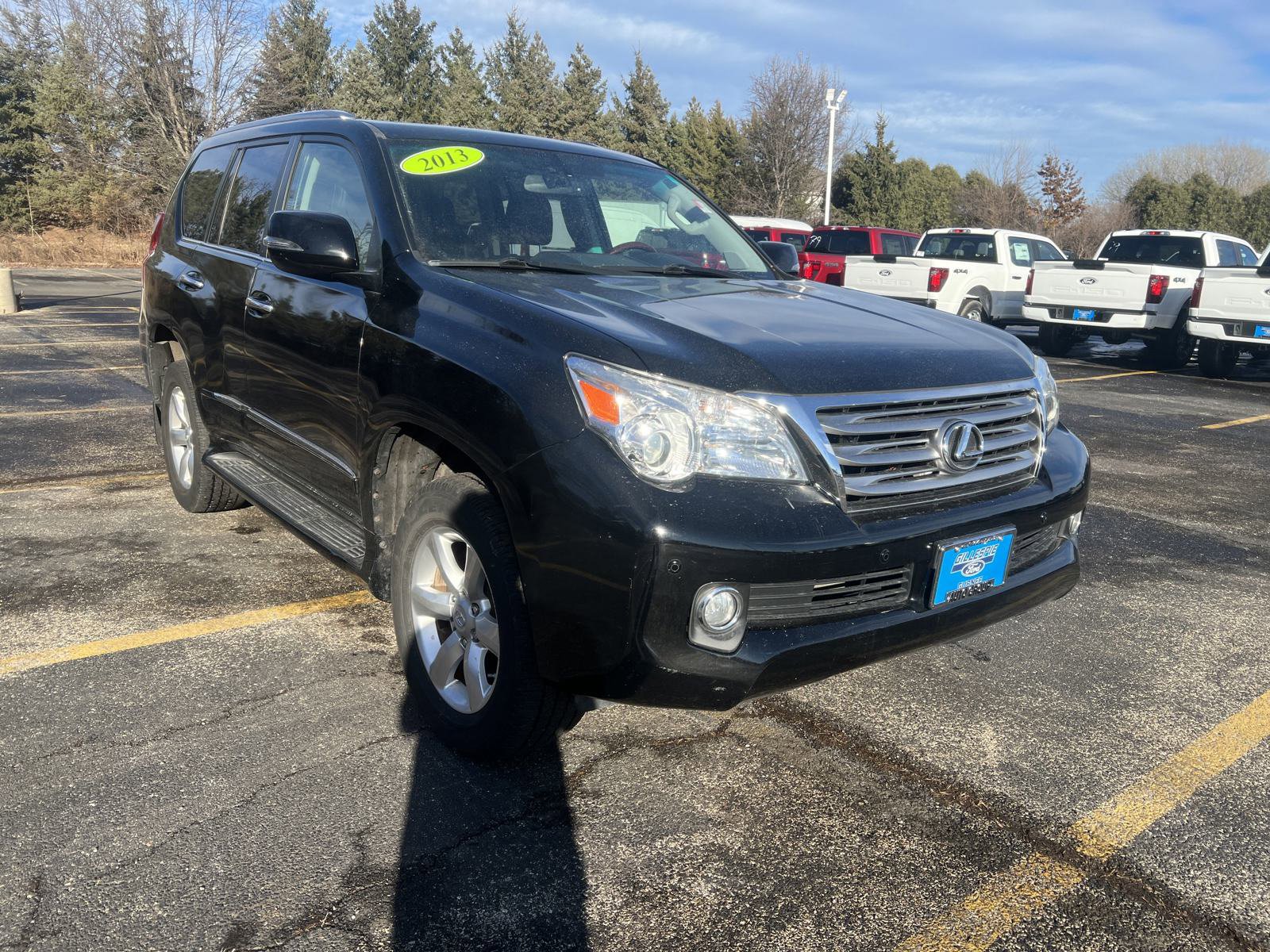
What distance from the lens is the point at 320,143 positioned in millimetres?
3986

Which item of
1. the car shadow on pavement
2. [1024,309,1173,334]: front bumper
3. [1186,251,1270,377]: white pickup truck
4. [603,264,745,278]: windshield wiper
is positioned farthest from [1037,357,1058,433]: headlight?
[1024,309,1173,334]: front bumper

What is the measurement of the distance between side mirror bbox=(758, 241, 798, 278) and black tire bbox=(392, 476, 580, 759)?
7.35 feet

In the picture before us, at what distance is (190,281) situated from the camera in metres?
4.70

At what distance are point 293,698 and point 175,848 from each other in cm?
86

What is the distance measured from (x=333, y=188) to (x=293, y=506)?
1.20 m

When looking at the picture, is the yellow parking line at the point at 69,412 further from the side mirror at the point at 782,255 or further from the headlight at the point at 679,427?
the headlight at the point at 679,427

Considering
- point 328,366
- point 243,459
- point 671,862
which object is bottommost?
point 671,862

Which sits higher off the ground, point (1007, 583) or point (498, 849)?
point (1007, 583)

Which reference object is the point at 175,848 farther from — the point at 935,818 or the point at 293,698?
the point at 935,818

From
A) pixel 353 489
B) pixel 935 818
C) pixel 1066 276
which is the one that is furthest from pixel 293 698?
pixel 1066 276

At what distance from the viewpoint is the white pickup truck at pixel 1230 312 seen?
501 inches

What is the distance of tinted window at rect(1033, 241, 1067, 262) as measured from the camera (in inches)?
688

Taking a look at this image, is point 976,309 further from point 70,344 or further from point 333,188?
point 333,188

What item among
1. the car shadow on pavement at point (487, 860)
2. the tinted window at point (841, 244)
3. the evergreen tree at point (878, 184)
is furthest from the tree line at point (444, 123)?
the car shadow on pavement at point (487, 860)
